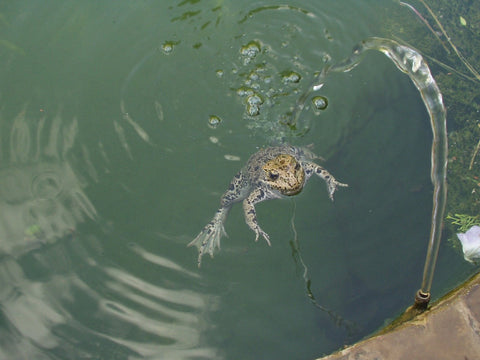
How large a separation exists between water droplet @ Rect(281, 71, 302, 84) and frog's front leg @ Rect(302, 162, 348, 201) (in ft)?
4.23

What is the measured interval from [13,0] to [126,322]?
5.31m

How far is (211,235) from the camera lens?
192 inches

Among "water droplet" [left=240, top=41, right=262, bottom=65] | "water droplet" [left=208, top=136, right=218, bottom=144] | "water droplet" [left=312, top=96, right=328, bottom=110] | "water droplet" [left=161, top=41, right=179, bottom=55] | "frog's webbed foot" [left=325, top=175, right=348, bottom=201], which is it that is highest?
"water droplet" [left=161, top=41, right=179, bottom=55]

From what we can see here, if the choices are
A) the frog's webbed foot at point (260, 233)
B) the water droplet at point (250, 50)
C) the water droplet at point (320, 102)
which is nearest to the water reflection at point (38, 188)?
the frog's webbed foot at point (260, 233)

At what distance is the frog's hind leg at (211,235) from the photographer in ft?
15.5

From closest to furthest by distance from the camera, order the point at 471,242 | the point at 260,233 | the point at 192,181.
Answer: the point at 471,242, the point at 260,233, the point at 192,181

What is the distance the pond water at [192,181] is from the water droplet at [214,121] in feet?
0.06

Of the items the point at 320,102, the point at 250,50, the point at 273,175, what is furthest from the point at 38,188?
the point at 320,102

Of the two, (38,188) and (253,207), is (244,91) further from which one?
(38,188)

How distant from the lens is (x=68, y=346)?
4262mm

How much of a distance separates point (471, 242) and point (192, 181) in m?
3.00

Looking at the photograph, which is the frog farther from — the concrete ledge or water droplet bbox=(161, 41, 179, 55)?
water droplet bbox=(161, 41, 179, 55)

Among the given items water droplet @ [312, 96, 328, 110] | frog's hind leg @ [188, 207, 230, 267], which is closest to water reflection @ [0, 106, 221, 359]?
frog's hind leg @ [188, 207, 230, 267]

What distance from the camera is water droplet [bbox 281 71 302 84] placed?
5.72m
